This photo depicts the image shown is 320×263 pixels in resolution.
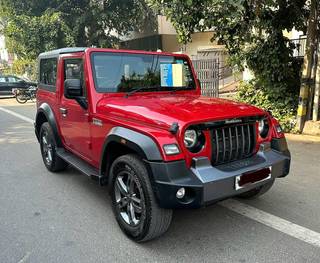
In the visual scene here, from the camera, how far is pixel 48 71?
561 cm

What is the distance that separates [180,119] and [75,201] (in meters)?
2.13

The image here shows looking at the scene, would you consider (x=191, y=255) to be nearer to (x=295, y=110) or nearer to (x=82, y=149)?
(x=82, y=149)

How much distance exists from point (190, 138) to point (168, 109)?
0.45m

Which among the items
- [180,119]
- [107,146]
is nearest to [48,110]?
[107,146]

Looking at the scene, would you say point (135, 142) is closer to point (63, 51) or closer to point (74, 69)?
point (74, 69)

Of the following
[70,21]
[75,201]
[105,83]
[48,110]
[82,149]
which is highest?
[70,21]

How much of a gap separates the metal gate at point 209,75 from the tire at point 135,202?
10.9 metres

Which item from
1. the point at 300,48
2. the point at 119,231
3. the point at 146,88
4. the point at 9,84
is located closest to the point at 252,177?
the point at 119,231

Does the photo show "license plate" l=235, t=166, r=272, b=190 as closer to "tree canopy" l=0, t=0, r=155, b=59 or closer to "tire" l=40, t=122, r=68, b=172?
"tire" l=40, t=122, r=68, b=172

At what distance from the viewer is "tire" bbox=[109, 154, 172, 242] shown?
3.18m

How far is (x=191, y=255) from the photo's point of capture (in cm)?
322

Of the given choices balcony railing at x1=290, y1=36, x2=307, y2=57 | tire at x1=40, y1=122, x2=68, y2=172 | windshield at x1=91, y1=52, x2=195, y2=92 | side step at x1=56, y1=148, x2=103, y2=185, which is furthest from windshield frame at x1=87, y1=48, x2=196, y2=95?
balcony railing at x1=290, y1=36, x2=307, y2=57

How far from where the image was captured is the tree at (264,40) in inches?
307

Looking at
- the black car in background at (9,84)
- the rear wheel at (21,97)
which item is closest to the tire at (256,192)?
the rear wheel at (21,97)
